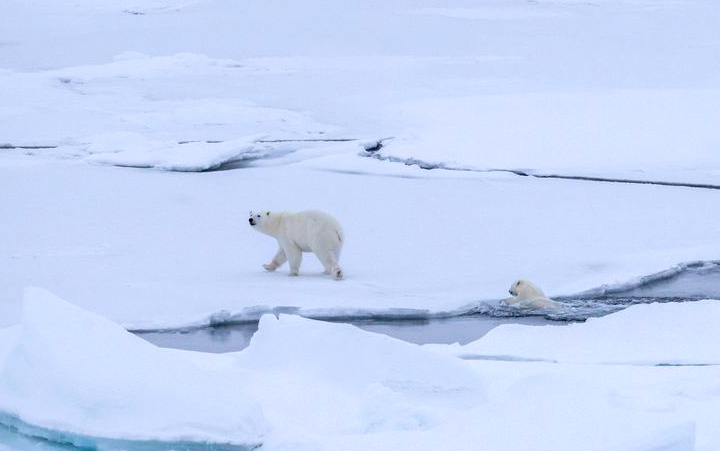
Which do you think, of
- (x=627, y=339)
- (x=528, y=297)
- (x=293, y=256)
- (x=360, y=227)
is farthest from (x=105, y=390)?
(x=360, y=227)

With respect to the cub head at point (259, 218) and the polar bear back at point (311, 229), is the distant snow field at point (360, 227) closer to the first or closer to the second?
the polar bear back at point (311, 229)

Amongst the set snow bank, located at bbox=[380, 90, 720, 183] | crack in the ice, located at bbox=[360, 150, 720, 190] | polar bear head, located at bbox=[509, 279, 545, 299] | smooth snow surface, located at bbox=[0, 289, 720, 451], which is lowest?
polar bear head, located at bbox=[509, 279, 545, 299]

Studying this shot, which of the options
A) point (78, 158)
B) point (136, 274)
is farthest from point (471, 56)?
point (136, 274)

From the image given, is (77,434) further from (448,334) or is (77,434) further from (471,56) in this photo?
(471,56)

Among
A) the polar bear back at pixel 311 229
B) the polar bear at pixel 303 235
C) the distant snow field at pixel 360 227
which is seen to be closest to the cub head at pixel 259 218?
the polar bear at pixel 303 235

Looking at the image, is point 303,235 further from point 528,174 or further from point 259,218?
point 528,174

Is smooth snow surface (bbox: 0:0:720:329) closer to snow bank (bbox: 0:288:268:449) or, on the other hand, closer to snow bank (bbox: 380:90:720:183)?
snow bank (bbox: 380:90:720:183)

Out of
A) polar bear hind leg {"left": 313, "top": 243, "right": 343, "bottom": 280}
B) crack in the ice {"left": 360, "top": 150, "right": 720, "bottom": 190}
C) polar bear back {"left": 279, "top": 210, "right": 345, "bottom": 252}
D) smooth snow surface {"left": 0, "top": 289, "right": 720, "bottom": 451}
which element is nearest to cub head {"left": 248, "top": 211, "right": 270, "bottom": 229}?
polar bear back {"left": 279, "top": 210, "right": 345, "bottom": 252}
